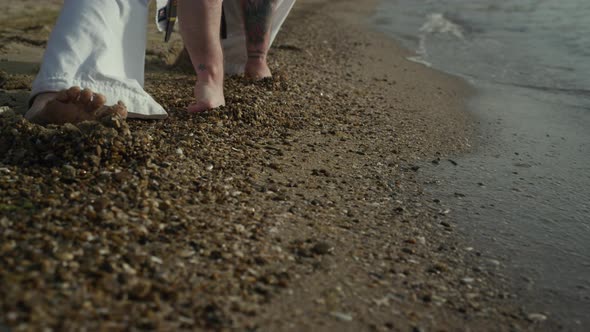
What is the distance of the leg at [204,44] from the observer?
9.08 feet

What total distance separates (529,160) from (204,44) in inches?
70.5

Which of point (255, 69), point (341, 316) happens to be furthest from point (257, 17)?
point (341, 316)

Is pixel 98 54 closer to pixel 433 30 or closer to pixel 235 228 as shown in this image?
pixel 235 228

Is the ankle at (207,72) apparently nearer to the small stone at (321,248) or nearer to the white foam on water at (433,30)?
the small stone at (321,248)

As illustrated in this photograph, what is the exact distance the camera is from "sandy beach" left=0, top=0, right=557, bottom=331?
57.1 inches

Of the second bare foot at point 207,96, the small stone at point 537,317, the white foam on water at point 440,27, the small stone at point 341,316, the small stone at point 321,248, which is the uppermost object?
the white foam on water at point 440,27

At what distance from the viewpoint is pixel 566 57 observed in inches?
227

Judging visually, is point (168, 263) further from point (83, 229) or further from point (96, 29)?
point (96, 29)

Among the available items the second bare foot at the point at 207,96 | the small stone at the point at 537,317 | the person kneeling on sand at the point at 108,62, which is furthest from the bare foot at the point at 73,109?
the small stone at the point at 537,317

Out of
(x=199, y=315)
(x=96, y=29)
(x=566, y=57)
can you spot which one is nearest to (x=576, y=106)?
(x=566, y=57)

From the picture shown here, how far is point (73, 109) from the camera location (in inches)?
94.0

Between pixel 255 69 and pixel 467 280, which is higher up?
pixel 255 69

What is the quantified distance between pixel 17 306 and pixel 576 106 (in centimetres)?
408

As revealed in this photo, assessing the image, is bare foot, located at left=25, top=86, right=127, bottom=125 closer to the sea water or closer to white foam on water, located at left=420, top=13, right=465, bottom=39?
the sea water
